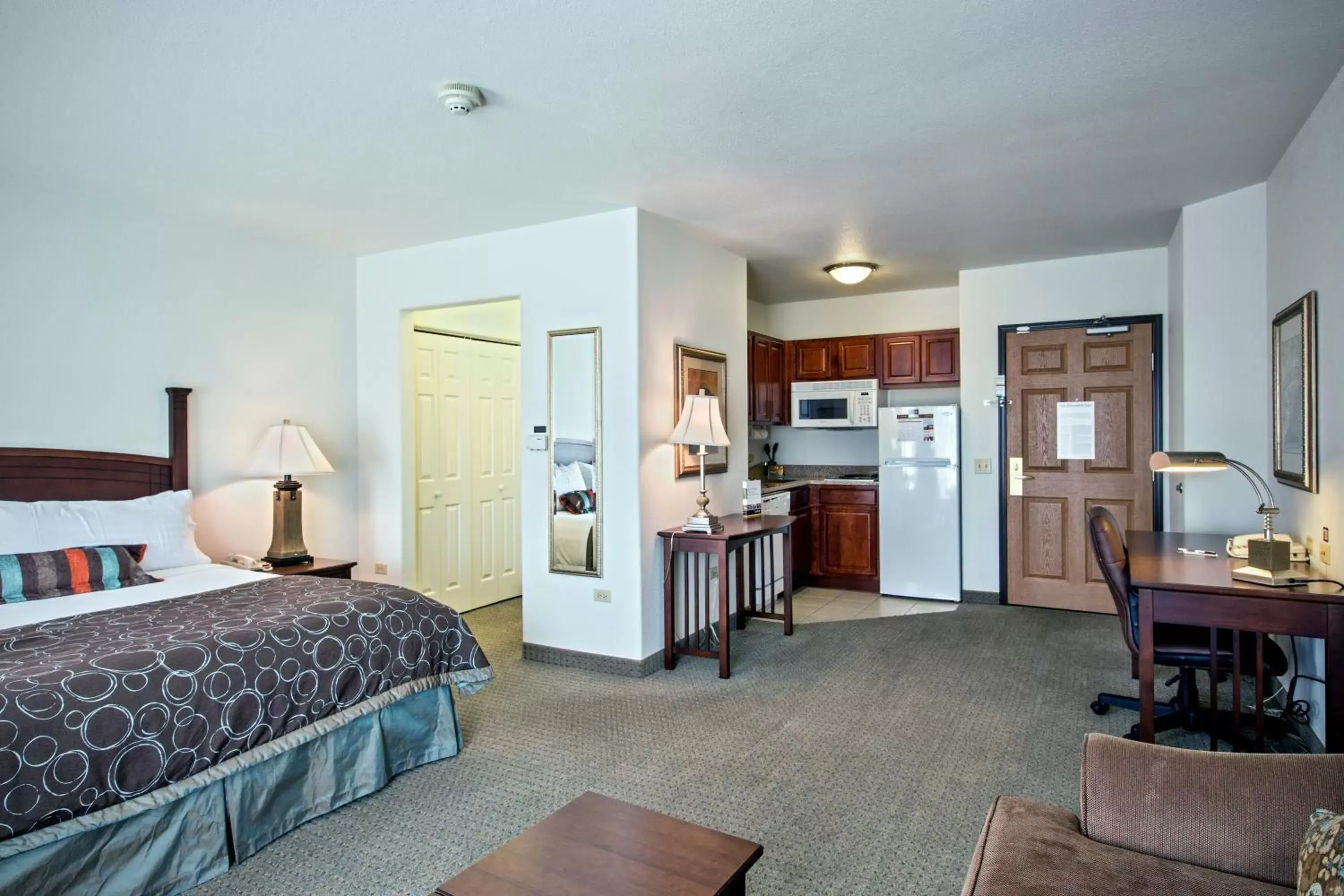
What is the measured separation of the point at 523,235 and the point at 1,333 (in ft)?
7.91

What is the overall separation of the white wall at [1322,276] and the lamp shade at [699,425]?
8.27 feet

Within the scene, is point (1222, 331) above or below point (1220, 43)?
below

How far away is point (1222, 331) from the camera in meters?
4.05

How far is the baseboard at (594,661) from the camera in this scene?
4020mm

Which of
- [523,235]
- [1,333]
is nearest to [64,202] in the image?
[1,333]

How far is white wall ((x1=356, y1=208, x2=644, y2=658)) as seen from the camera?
404 cm

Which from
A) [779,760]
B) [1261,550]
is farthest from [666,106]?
[1261,550]

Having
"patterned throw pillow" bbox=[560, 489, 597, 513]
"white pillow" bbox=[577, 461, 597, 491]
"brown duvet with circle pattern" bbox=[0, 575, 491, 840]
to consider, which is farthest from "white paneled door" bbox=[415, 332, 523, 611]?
"brown duvet with circle pattern" bbox=[0, 575, 491, 840]

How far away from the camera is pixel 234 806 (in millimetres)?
2289

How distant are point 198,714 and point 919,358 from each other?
215 inches

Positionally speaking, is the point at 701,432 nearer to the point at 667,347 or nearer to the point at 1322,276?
the point at 667,347

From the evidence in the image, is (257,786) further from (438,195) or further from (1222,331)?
(1222,331)

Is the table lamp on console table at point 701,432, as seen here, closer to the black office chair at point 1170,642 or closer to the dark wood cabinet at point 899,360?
the black office chair at point 1170,642

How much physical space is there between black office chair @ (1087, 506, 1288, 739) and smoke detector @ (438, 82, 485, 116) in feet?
9.24
